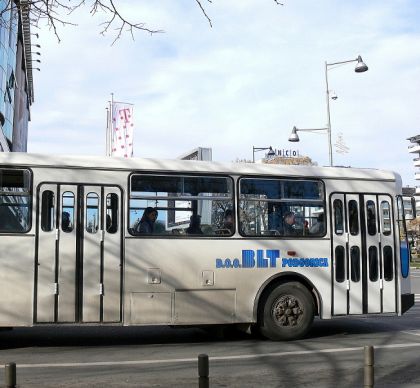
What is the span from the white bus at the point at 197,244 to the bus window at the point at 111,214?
16mm

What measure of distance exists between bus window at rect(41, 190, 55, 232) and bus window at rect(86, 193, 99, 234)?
53 centimetres

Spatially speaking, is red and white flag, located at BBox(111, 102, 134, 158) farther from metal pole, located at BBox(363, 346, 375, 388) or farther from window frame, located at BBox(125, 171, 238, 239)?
metal pole, located at BBox(363, 346, 375, 388)

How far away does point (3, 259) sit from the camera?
8570mm

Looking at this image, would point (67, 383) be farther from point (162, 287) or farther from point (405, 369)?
point (405, 369)

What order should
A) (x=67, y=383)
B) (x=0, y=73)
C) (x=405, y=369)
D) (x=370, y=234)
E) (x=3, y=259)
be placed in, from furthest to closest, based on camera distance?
(x=0, y=73), (x=370, y=234), (x=3, y=259), (x=405, y=369), (x=67, y=383)

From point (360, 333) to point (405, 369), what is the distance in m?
3.21

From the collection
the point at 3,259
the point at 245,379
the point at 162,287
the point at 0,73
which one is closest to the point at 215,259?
the point at 162,287

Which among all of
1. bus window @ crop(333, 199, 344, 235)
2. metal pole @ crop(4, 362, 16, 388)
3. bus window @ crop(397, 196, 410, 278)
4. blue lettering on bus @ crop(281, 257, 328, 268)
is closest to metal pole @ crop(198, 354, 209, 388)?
metal pole @ crop(4, 362, 16, 388)

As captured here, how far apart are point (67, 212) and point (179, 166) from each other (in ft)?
6.37

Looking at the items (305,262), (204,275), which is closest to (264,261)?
(305,262)

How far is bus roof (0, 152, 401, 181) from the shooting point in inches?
349

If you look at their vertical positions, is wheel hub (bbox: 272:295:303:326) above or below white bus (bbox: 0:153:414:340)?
below

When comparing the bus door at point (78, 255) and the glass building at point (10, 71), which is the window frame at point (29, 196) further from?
the glass building at point (10, 71)

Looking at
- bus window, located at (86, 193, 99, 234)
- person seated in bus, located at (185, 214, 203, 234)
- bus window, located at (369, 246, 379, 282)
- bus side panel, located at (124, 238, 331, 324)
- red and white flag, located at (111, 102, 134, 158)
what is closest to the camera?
bus window, located at (86, 193, 99, 234)
